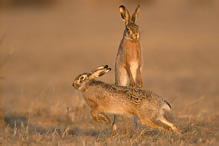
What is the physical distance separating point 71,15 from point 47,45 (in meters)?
5.68

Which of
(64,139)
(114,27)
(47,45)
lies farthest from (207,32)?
(64,139)

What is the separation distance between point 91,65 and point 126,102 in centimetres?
1147

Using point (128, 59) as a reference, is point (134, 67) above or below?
below

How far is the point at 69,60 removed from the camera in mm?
18891

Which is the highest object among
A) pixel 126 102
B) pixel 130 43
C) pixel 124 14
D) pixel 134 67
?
pixel 124 14

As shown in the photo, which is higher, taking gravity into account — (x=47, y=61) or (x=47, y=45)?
(x=47, y=45)

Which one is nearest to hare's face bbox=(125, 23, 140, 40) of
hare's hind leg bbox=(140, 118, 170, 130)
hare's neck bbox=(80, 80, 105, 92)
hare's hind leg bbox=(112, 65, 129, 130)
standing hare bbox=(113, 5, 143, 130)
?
standing hare bbox=(113, 5, 143, 130)

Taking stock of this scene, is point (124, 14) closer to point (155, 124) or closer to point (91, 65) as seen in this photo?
point (155, 124)

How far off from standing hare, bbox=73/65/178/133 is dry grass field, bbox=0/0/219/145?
0.26m

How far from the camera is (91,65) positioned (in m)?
17.7

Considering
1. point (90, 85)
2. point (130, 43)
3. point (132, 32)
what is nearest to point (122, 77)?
point (130, 43)

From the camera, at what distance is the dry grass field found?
671 centimetres

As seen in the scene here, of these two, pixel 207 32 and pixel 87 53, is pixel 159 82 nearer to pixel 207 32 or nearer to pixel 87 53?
Answer: pixel 87 53

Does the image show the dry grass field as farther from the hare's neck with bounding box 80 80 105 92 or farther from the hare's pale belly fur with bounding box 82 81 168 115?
the hare's neck with bounding box 80 80 105 92
